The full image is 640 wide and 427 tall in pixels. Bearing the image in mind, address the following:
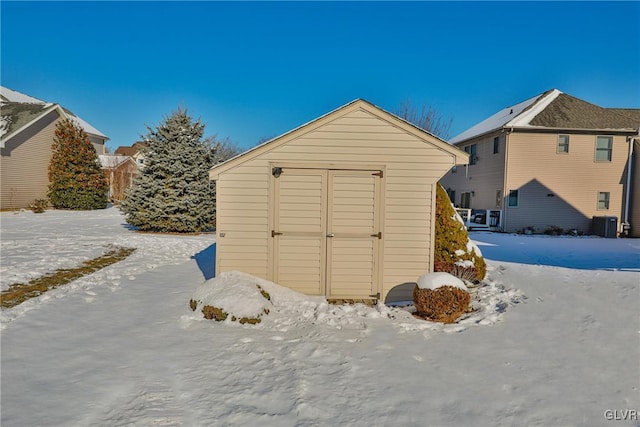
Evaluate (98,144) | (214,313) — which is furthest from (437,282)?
(98,144)

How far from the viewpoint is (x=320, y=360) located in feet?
14.4

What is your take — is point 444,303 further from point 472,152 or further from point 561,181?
point 472,152

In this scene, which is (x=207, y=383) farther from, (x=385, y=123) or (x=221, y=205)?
(x=385, y=123)

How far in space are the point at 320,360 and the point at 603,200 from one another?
69.8 ft

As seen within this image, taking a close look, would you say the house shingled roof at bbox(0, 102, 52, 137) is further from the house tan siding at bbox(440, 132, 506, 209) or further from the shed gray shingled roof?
the shed gray shingled roof

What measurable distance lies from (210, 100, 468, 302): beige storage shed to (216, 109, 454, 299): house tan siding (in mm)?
19

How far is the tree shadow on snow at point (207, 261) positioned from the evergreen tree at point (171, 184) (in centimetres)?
363

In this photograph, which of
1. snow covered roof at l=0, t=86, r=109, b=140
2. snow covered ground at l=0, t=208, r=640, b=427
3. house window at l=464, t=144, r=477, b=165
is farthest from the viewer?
house window at l=464, t=144, r=477, b=165

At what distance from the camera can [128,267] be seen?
343 inches

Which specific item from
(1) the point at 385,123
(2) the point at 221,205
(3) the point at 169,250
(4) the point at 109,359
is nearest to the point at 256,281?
(2) the point at 221,205

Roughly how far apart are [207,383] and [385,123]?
524cm

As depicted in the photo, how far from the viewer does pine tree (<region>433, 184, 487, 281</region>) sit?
7.64 metres

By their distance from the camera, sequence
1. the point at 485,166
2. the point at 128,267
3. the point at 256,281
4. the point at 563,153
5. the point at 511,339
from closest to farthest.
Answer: the point at 511,339 < the point at 256,281 < the point at 128,267 < the point at 563,153 < the point at 485,166

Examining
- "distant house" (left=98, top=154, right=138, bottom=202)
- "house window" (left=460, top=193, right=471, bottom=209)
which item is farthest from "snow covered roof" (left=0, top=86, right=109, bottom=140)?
"house window" (left=460, top=193, right=471, bottom=209)
